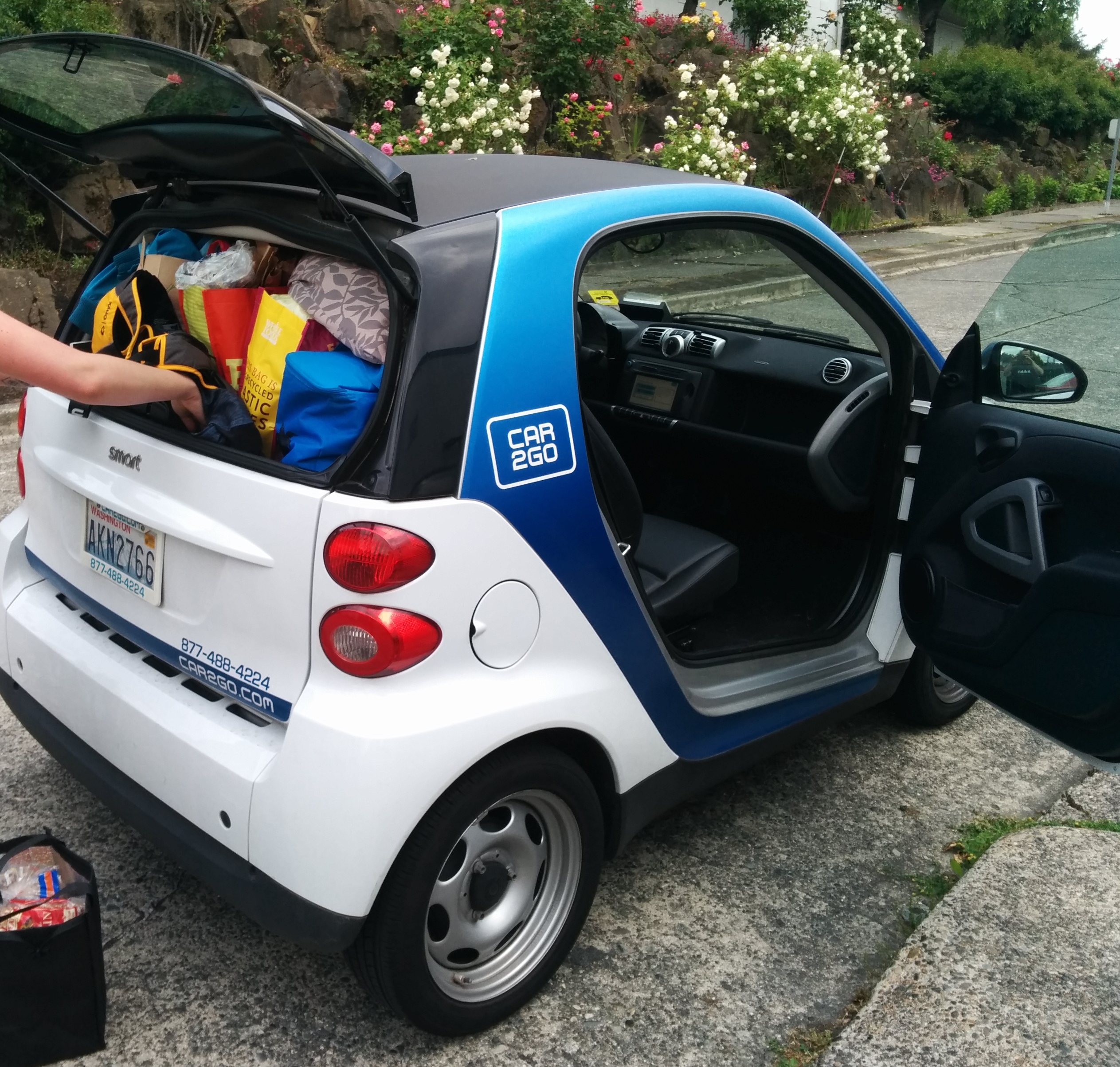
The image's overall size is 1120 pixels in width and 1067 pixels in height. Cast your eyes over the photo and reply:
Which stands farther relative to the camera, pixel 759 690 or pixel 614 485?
pixel 759 690

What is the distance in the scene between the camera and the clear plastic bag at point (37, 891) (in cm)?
200

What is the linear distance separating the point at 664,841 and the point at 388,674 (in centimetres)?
132

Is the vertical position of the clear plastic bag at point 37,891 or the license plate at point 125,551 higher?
the license plate at point 125,551

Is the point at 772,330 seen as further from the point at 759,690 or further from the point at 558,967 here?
the point at 558,967

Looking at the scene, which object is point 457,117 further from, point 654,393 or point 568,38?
point 654,393

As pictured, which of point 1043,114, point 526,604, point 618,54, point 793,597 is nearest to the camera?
point 526,604

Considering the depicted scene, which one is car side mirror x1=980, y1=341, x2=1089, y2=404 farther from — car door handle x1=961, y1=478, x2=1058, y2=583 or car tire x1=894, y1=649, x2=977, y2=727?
car tire x1=894, y1=649, x2=977, y2=727

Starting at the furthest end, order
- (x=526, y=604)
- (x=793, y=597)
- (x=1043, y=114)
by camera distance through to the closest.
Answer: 1. (x=1043, y=114)
2. (x=793, y=597)
3. (x=526, y=604)

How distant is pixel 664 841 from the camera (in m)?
2.96

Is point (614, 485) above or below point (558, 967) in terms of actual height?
above

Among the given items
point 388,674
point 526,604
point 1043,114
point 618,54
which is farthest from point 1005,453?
point 1043,114

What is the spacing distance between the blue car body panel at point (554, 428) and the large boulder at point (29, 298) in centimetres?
644

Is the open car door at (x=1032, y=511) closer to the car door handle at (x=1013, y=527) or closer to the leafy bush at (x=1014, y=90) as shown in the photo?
the car door handle at (x=1013, y=527)

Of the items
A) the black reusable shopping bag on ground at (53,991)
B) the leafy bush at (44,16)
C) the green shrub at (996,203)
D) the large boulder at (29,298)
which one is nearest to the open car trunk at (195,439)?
the black reusable shopping bag on ground at (53,991)
